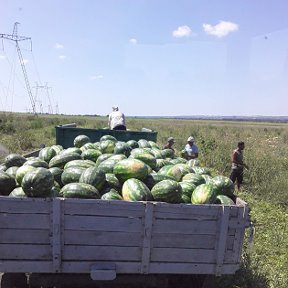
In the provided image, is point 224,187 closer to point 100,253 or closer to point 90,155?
point 100,253

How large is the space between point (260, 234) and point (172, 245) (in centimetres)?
432

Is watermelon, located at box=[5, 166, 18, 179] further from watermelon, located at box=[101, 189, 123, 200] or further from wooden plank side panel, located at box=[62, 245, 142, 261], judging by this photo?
wooden plank side panel, located at box=[62, 245, 142, 261]

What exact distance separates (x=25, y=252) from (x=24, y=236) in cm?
15

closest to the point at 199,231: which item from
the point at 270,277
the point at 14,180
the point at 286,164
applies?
the point at 14,180

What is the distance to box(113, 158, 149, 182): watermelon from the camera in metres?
4.20

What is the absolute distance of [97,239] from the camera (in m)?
3.35

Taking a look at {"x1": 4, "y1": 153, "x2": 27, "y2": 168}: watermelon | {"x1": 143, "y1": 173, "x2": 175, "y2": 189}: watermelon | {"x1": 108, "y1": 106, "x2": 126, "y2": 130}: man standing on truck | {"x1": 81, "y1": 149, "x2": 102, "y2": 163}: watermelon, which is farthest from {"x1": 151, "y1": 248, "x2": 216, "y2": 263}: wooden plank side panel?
{"x1": 108, "y1": 106, "x2": 126, "y2": 130}: man standing on truck

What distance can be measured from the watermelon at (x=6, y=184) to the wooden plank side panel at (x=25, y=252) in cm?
83

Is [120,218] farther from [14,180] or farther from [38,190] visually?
[14,180]

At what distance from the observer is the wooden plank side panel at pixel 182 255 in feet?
11.3

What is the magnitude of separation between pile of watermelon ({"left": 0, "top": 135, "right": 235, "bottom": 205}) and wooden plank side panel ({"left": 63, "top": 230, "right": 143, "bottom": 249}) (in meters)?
0.44

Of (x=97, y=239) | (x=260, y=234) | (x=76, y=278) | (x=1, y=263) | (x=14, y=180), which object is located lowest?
(x=260, y=234)

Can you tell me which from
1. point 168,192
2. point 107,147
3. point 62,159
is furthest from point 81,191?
point 107,147

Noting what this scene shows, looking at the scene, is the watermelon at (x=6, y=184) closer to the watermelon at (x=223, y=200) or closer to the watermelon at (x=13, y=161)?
the watermelon at (x=13, y=161)
